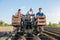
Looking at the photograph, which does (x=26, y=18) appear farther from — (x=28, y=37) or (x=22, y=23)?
(x=28, y=37)

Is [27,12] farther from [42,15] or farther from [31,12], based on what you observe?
[42,15]

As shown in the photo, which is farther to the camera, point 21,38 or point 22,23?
point 22,23

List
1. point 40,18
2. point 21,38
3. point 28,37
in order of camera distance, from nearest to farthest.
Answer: point 21,38 < point 28,37 < point 40,18

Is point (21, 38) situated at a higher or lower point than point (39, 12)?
lower

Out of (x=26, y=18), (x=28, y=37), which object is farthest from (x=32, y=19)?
(x=28, y=37)

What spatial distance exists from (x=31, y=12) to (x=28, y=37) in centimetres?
288

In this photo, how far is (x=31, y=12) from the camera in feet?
58.4

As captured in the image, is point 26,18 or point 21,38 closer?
point 21,38

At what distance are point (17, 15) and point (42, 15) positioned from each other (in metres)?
2.14

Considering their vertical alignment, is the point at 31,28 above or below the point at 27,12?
below

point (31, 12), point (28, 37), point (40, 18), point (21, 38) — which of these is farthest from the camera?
point (31, 12)

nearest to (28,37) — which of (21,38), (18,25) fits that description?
(21,38)

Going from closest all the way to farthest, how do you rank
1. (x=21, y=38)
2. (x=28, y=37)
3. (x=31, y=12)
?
1. (x=21, y=38)
2. (x=28, y=37)
3. (x=31, y=12)

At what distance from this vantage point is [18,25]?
17.5 m
